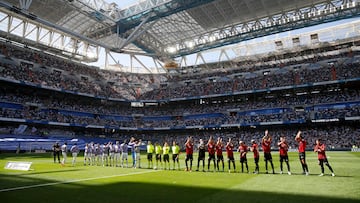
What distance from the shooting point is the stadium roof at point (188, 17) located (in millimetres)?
40125

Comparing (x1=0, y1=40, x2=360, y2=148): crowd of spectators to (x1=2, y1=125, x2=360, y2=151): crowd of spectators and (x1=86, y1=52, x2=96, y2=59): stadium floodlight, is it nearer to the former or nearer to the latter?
(x1=2, y1=125, x2=360, y2=151): crowd of spectators

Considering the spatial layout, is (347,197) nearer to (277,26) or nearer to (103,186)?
(103,186)

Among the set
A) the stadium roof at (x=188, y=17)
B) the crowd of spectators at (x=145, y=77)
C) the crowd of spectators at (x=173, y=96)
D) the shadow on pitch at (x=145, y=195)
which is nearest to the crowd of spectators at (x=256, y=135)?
the crowd of spectators at (x=173, y=96)

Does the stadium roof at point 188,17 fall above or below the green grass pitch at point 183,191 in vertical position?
above

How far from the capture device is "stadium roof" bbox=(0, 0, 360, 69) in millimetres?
40125

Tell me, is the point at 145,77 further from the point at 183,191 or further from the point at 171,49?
the point at 183,191

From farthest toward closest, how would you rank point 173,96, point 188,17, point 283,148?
point 173,96 < point 188,17 < point 283,148

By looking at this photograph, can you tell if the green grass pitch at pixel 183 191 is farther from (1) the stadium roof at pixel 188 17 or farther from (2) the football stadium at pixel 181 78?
(1) the stadium roof at pixel 188 17

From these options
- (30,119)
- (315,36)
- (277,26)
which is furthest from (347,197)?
(315,36)

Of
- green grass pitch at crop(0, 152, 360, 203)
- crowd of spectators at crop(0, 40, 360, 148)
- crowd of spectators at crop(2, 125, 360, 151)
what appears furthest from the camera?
crowd of spectators at crop(0, 40, 360, 148)

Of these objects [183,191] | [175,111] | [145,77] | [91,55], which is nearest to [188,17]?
[91,55]

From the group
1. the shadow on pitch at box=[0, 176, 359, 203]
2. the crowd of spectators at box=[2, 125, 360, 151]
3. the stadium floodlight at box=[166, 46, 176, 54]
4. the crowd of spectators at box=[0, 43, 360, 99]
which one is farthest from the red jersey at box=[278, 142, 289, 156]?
the stadium floodlight at box=[166, 46, 176, 54]

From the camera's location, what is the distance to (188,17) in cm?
4791

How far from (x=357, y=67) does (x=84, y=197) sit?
54527mm
